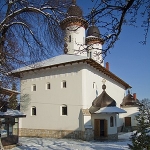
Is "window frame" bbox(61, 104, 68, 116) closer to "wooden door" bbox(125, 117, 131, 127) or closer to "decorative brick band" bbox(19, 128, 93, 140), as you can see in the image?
"decorative brick band" bbox(19, 128, 93, 140)

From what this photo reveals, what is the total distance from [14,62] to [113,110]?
34.8 feet

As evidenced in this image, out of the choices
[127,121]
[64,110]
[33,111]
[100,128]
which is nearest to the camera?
[100,128]

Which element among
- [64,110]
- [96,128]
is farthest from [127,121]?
[64,110]

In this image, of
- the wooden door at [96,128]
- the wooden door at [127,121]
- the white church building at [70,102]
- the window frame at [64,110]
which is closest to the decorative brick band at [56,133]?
the white church building at [70,102]

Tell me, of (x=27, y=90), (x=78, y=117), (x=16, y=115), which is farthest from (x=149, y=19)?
(x=27, y=90)

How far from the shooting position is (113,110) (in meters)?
16.3

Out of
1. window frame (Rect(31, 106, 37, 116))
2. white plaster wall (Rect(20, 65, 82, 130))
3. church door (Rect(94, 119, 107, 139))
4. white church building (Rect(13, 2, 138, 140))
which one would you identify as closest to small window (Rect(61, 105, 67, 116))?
white church building (Rect(13, 2, 138, 140))

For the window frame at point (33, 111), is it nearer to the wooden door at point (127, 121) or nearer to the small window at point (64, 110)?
the small window at point (64, 110)

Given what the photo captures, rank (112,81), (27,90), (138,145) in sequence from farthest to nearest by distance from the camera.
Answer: (112,81), (27,90), (138,145)

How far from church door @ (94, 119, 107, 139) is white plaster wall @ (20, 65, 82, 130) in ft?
4.98

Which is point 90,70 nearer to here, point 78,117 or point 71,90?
point 71,90

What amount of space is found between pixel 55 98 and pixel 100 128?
4493 mm

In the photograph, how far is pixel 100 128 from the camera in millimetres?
16781

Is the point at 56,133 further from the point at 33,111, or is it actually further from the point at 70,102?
the point at 33,111
